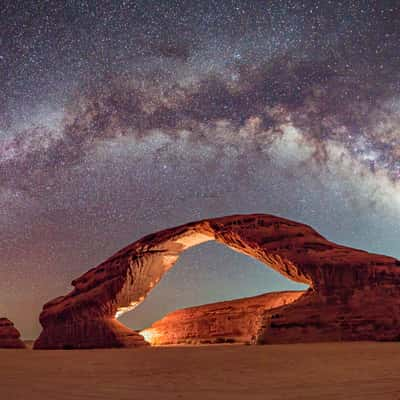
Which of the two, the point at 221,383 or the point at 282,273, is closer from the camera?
the point at 221,383

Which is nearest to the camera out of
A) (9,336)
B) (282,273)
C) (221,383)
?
(221,383)

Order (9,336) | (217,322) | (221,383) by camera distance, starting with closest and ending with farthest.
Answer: (221,383) < (217,322) < (9,336)

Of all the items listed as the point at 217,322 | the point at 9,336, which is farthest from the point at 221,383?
the point at 9,336

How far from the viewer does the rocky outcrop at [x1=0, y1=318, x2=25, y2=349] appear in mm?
27814

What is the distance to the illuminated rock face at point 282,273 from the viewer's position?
17312 millimetres

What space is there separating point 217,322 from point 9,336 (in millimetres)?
12690

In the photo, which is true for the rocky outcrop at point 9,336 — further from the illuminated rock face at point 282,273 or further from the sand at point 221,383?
the sand at point 221,383

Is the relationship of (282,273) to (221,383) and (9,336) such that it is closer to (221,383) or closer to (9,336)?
(221,383)

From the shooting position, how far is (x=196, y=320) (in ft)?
92.7

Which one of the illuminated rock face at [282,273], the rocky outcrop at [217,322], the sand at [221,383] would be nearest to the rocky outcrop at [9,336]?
the illuminated rock face at [282,273]

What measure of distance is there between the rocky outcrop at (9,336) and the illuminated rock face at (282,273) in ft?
15.3

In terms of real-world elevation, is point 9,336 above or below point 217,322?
below

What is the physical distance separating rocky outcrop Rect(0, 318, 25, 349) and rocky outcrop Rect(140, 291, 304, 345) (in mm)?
7729

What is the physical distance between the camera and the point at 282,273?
69.1 ft
